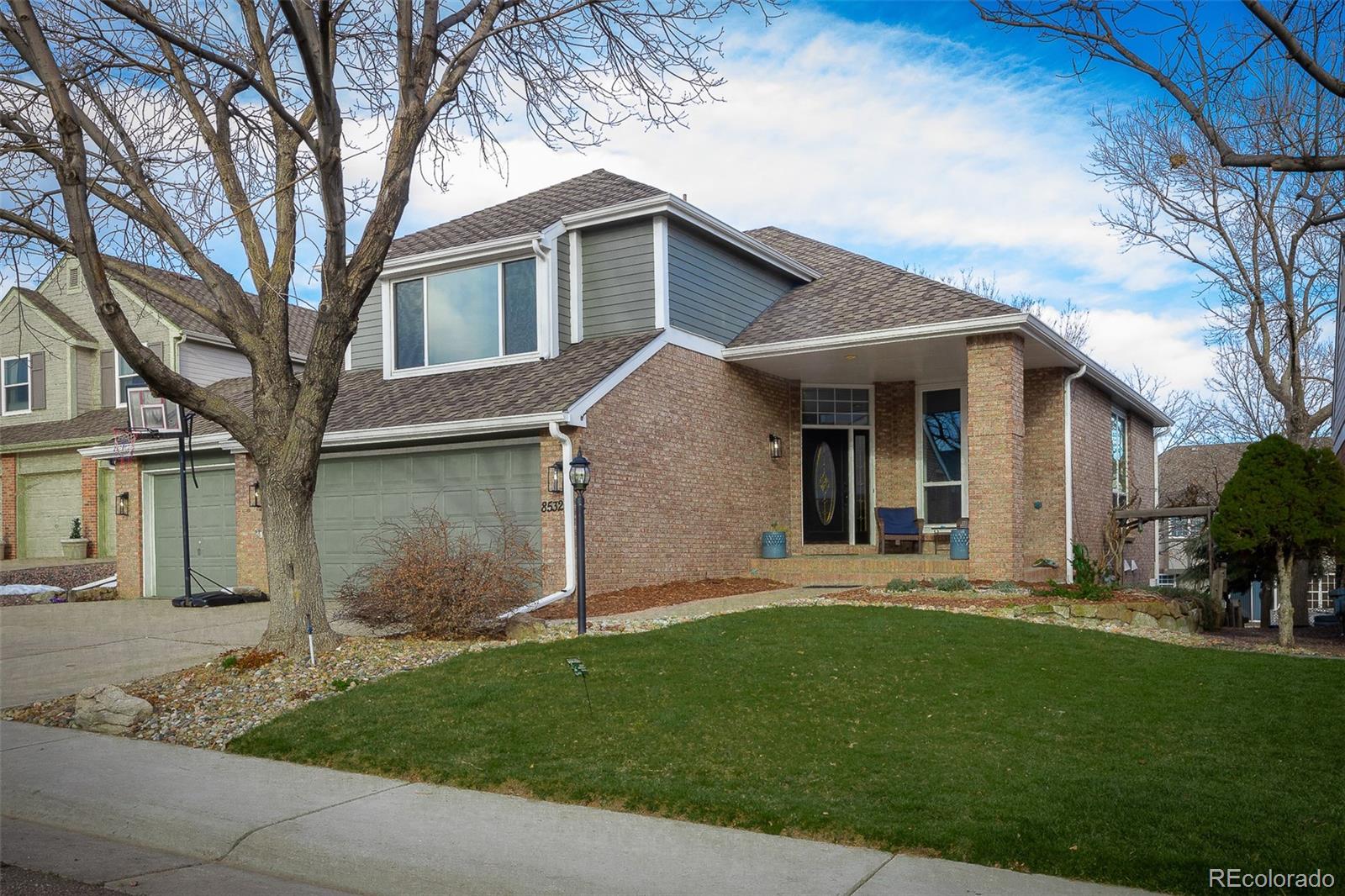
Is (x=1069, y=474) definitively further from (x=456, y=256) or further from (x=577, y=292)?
(x=456, y=256)

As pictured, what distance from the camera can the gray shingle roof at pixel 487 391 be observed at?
1363 cm

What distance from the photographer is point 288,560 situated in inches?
367

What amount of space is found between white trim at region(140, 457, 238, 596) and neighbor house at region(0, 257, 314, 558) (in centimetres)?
541

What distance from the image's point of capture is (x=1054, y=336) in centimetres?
1452

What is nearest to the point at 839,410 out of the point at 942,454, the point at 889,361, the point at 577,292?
the point at 942,454

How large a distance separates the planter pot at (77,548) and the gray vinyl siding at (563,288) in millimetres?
14058

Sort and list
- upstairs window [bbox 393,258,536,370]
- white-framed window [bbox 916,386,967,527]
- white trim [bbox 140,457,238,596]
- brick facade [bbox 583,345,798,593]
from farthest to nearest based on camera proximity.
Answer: white trim [bbox 140,457,238,596] < white-framed window [bbox 916,386,967,527] < upstairs window [bbox 393,258,536,370] < brick facade [bbox 583,345,798,593]

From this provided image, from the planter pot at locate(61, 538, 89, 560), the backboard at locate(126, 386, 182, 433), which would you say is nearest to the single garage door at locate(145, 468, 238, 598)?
the backboard at locate(126, 386, 182, 433)

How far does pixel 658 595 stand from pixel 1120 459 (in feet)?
37.6

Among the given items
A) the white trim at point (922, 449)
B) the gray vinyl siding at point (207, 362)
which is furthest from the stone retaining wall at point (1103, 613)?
the gray vinyl siding at point (207, 362)

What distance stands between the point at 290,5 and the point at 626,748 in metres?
5.96

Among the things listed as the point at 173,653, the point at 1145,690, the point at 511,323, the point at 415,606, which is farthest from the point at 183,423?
the point at 1145,690

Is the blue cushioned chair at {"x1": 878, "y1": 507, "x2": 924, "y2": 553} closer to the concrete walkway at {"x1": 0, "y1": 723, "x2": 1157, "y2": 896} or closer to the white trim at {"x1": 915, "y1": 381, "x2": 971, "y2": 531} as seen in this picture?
the white trim at {"x1": 915, "y1": 381, "x2": 971, "y2": 531}

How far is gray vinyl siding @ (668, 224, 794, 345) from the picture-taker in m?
15.6
